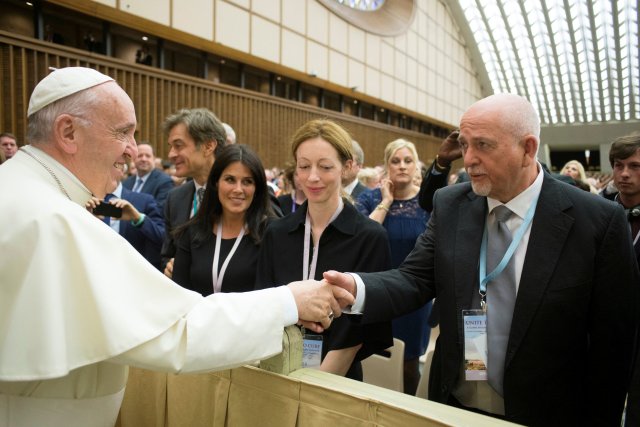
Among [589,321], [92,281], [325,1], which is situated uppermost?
[325,1]

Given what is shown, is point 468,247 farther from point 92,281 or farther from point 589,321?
point 92,281

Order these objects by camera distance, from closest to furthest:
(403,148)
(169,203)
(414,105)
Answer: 1. (169,203)
2. (403,148)
3. (414,105)

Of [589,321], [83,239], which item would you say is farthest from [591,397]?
[83,239]

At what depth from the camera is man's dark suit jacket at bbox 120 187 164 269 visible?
340 centimetres

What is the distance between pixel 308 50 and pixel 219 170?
11.7 m

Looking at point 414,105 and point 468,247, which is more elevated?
point 414,105

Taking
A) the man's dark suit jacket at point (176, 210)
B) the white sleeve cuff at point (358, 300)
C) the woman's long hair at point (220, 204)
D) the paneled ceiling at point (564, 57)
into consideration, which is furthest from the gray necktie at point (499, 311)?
Result: the paneled ceiling at point (564, 57)

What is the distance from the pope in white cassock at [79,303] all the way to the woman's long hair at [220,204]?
1233 millimetres

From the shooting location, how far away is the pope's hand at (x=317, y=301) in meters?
1.46

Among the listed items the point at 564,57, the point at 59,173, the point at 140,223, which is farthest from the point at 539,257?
the point at 564,57

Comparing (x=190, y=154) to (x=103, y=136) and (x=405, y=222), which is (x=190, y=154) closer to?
(x=405, y=222)

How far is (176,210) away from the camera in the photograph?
3201 mm

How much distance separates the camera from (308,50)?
1338cm

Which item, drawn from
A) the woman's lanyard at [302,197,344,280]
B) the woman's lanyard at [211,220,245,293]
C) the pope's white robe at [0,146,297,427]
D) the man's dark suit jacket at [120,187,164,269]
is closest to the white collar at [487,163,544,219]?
the woman's lanyard at [302,197,344,280]
